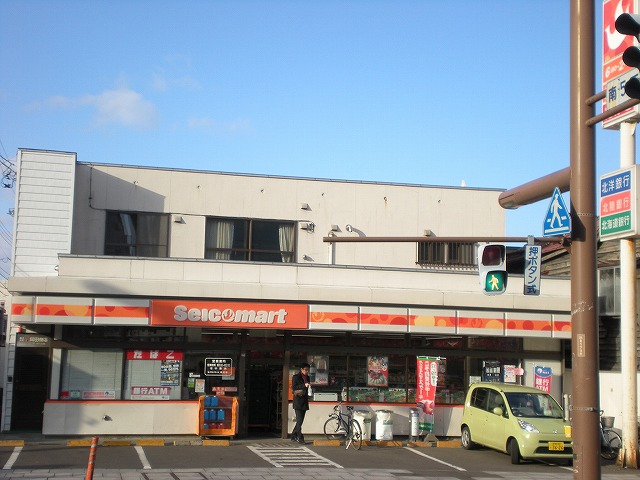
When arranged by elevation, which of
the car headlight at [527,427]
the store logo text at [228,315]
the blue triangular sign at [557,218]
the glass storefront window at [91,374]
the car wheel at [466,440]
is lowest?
the car wheel at [466,440]

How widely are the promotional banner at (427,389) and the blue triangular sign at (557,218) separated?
1208 cm

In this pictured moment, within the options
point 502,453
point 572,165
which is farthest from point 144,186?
point 572,165

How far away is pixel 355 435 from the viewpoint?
19906mm

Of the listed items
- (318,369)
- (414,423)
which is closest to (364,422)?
(414,423)

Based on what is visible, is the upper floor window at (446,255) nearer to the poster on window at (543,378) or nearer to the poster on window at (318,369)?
the poster on window at (543,378)

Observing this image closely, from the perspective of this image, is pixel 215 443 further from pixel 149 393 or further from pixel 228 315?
pixel 228 315

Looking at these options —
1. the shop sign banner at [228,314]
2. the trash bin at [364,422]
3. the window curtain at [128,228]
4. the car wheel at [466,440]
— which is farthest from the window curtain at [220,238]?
the car wheel at [466,440]

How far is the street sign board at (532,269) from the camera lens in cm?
1038

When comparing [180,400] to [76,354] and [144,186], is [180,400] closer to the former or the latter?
[76,354]

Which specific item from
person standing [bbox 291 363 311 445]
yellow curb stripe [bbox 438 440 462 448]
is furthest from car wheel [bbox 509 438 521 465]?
person standing [bbox 291 363 311 445]

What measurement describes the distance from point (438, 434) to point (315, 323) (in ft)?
16.3

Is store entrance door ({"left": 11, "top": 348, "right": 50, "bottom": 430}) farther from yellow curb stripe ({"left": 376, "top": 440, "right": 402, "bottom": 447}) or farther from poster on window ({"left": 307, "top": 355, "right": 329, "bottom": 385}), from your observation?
yellow curb stripe ({"left": 376, "top": 440, "right": 402, "bottom": 447})

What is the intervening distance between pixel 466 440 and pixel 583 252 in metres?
12.4

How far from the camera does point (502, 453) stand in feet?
65.2
